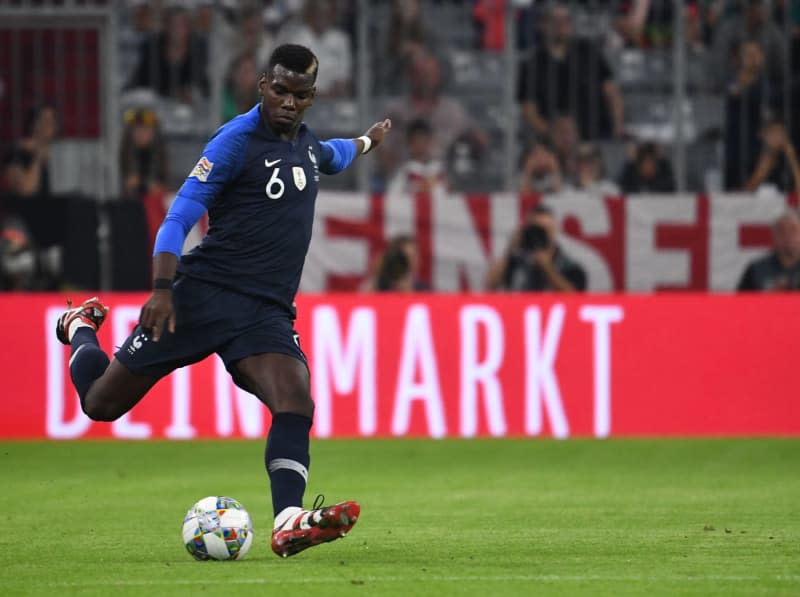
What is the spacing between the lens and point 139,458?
1262 cm

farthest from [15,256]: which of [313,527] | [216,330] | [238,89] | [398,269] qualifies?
[313,527]

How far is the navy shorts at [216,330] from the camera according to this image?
23.8 feet

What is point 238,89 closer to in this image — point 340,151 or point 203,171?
point 340,151

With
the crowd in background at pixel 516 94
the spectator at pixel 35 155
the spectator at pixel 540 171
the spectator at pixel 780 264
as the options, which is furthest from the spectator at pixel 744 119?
the spectator at pixel 35 155

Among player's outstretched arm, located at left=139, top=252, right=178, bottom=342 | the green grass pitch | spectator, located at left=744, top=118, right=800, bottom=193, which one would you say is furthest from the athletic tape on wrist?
spectator, located at left=744, top=118, right=800, bottom=193

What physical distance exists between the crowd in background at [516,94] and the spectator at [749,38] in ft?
0.04

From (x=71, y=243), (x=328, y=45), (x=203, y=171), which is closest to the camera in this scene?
(x=203, y=171)

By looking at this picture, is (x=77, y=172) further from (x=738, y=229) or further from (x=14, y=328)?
(x=738, y=229)

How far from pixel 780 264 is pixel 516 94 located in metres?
2.86

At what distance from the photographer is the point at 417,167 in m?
15.4

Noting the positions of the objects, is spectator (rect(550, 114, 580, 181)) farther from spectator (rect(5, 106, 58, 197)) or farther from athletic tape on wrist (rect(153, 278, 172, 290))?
athletic tape on wrist (rect(153, 278, 172, 290))

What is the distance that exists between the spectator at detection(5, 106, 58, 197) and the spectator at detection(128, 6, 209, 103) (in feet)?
3.24

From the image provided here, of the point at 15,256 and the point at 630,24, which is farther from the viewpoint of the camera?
the point at 630,24

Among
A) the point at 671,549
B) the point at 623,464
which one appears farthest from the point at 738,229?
the point at 671,549
